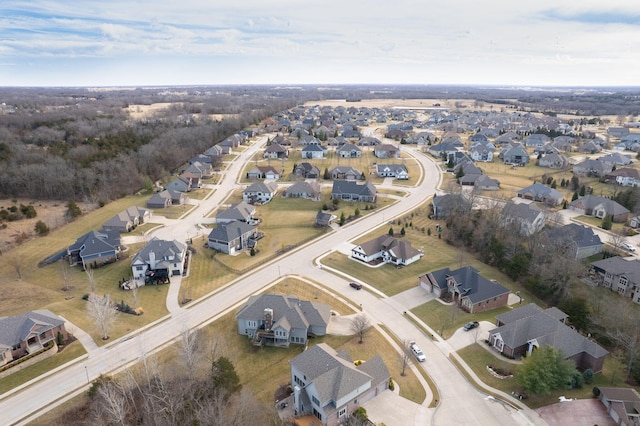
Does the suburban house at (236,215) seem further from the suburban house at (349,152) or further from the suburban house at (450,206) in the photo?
the suburban house at (349,152)

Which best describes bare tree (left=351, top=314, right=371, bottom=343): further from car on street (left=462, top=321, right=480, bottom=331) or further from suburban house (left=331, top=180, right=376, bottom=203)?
suburban house (left=331, top=180, right=376, bottom=203)

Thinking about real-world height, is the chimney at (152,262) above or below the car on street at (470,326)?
above

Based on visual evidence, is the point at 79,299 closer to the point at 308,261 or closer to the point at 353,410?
the point at 308,261

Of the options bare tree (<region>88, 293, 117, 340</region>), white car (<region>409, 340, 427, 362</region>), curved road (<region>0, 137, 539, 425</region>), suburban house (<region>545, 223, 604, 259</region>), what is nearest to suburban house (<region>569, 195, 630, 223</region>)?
suburban house (<region>545, 223, 604, 259</region>)

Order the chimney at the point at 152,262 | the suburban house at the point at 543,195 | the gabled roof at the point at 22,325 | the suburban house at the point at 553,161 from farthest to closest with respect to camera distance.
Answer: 1. the suburban house at the point at 553,161
2. the suburban house at the point at 543,195
3. the chimney at the point at 152,262
4. the gabled roof at the point at 22,325

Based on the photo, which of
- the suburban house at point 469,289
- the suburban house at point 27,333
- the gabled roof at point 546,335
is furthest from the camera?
the suburban house at point 469,289

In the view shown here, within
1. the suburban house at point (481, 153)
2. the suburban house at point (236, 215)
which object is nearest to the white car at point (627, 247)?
the suburban house at point (236, 215)

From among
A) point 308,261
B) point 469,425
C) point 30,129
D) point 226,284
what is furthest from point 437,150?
point 30,129
